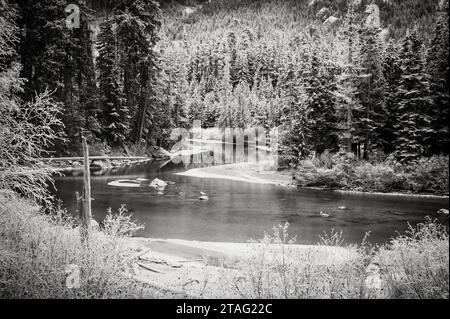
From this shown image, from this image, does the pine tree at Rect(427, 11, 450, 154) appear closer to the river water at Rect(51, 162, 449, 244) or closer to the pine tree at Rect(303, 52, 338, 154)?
the river water at Rect(51, 162, 449, 244)

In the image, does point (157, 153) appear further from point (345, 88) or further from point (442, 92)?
point (442, 92)

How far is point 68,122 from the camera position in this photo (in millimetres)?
38375

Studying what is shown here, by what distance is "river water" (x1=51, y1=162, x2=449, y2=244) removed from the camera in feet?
57.3

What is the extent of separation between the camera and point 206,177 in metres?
35.7

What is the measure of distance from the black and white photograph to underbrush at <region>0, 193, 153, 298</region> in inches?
2.2

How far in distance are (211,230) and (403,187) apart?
18.3 m

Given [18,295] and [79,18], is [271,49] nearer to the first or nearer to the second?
[79,18]

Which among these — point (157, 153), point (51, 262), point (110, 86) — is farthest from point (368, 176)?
point (110, 86)

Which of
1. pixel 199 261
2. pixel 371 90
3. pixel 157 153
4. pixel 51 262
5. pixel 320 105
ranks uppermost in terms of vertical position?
pixel 371 90

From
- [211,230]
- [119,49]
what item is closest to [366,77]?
[211,230]

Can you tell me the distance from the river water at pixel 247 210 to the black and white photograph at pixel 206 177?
17cm

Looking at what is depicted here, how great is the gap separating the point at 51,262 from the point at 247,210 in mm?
15110

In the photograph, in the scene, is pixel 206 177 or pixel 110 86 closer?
pixel 206 177

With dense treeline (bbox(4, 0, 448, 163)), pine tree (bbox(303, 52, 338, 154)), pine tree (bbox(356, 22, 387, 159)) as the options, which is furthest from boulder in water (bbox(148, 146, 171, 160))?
pine tree (bbox(356, 22, 387, 159))
